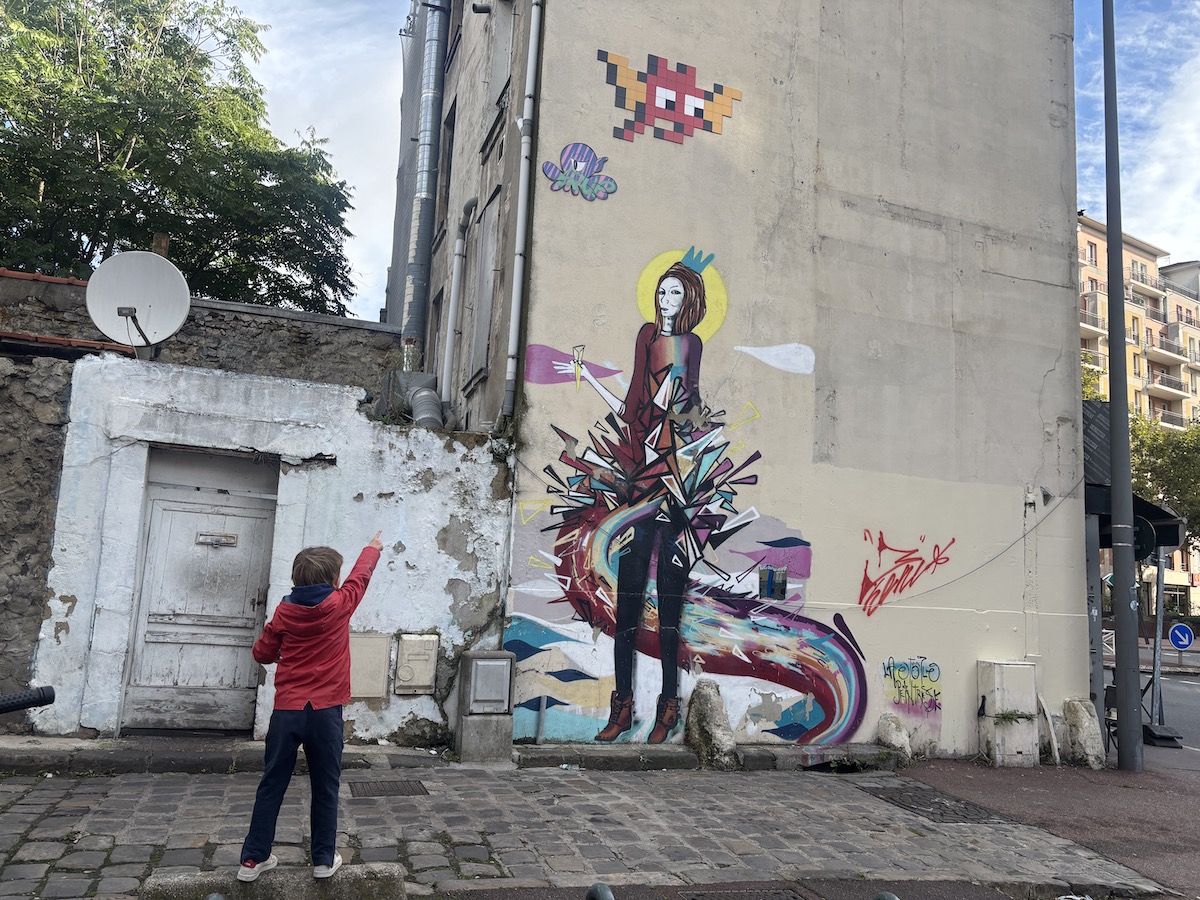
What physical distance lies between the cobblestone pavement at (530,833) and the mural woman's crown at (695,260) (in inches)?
184

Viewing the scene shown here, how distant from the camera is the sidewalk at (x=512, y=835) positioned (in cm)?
457

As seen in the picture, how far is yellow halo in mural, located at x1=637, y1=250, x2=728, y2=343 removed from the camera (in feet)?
28.1

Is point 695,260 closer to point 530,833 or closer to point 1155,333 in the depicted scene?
point 530,833

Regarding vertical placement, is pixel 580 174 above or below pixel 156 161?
below

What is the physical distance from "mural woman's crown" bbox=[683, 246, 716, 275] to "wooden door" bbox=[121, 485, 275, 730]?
451 cm

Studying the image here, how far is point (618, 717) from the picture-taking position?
799 cm

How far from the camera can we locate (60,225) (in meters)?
18.5

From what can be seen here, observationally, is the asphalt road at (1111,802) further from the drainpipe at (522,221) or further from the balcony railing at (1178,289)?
the balcony railing at (1178,289)

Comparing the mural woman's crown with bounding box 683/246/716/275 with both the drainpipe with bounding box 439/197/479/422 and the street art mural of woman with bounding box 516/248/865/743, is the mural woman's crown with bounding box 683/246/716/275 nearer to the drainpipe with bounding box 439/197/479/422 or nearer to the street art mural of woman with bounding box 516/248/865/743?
the street art mural of woman with bounding box 516/248/865/743

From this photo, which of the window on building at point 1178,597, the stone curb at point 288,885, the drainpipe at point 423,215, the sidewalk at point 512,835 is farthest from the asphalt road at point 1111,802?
the window on building at point 1178,597

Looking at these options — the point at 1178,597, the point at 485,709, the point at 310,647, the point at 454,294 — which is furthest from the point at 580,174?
the point at 1178,597

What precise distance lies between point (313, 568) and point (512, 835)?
223cm

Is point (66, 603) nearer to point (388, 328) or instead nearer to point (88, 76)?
point (388, 328)

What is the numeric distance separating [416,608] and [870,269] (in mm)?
5780
